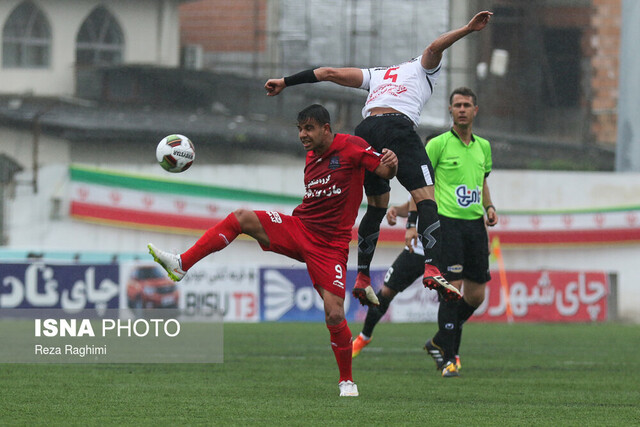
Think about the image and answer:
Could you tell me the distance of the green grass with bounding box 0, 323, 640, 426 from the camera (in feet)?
21.5

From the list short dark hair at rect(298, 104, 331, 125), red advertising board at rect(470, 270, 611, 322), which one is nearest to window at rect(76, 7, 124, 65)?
red advertising board at rect(470, 270, 611, 322)

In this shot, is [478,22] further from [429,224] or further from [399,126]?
[429,224]

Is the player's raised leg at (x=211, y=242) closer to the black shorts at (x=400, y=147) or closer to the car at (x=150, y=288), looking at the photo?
the black shorts at (x=400, y=147)

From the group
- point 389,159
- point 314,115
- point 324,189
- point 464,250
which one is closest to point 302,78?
point 314,115

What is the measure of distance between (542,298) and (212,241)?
1487 centimetres

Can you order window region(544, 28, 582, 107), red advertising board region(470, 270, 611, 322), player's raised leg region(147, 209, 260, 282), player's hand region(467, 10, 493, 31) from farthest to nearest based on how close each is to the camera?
window region(544, 28, 582, 107) → red advertising board region(470, 270, 611, 322) → player's hand region(467, 10, 493, 31) → player's raised leg region(147, 209, 260, 282)

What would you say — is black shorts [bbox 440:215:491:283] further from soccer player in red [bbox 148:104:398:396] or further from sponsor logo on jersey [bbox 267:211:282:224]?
sponsor logo on jersey [bbox 267:211:282:224]

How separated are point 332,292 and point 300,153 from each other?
2120cm

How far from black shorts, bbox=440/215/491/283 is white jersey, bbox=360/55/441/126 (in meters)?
1.37

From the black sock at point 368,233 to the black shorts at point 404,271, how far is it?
1.79 meters

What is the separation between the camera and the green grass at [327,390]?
21.5ft

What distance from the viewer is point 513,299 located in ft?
71.1

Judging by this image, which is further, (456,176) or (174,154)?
(456,176)

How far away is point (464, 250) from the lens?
9922mm
